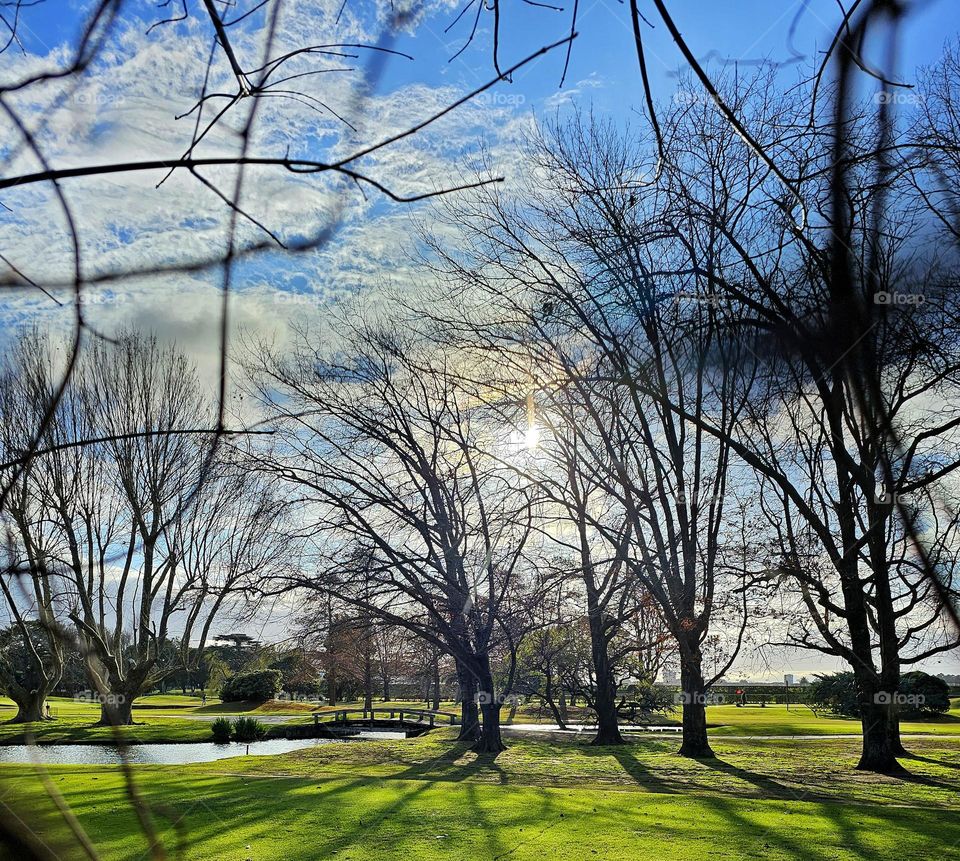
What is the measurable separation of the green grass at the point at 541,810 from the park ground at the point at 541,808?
3 centimetres

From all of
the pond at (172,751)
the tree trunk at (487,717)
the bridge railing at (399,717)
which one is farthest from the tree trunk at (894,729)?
the bridge railing at (399,717)

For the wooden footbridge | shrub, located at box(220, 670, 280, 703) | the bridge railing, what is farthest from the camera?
shrub, located at box(220, 670, 280, 703)

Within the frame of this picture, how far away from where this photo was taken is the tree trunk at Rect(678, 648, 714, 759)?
16.7 metres

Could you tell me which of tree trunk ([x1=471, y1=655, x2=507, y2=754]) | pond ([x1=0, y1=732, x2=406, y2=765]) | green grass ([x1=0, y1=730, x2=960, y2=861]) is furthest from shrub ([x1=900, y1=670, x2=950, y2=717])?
pond ([x1=0, y1=732, x2=406, y2=765])

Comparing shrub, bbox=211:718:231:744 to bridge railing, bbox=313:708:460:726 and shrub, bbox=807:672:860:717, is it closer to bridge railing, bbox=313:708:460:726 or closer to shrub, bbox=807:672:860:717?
bridge railing, bbox=313:708:460:726

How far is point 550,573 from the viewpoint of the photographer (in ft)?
60.9

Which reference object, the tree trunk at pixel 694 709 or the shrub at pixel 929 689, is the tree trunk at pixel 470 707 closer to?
the tree trunk at pixel 694 709

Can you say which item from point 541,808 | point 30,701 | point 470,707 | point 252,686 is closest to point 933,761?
point 541,808

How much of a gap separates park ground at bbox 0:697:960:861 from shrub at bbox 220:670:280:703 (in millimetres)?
27513

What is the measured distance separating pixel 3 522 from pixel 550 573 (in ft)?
59.9

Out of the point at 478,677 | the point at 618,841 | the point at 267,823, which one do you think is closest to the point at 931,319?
the point at 618,841

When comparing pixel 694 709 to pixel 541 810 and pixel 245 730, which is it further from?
pixel 245 730

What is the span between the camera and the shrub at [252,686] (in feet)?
142

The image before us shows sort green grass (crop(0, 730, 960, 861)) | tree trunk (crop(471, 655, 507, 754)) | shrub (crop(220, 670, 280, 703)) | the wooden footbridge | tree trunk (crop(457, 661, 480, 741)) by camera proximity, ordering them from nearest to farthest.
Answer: green grass (crop(0, 730, 960, 861)) < tree trunk (crop(471, 655, 507, 754)) < tree trunk (crop(457, 661, 480, 741)) < the wooden footbridge < shrub (crop(220, 670, 280, 703))
